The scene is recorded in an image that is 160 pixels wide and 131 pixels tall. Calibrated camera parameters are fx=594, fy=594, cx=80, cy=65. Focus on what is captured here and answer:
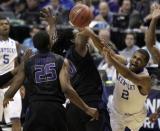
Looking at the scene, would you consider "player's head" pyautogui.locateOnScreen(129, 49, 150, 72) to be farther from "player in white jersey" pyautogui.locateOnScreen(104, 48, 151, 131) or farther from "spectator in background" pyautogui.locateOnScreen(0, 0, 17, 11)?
"spectator in background" pyautogui.locateOnScreen(0, 0, 17, 11)

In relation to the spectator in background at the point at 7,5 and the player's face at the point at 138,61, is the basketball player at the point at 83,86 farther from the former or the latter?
the spectator in background at the point at 7,5

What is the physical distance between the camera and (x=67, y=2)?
589 inches

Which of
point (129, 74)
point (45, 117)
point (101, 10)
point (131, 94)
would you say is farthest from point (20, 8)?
point (45, 117)

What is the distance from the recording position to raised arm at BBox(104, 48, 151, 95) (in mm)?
7482

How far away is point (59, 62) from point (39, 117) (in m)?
0.68

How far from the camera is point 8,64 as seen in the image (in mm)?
9492

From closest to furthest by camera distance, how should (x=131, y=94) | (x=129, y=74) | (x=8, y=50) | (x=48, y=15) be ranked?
1. (x=129, y=74)
2. (x=131, y=94)
3. (x=48, y=15)
4. (x=8, y=50)

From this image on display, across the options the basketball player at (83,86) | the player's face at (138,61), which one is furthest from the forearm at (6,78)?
the player's face at (138,61)

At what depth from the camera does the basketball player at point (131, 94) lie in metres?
7.95

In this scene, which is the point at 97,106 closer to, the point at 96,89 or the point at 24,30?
the point at 96,89

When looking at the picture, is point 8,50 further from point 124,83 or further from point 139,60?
point 139,60

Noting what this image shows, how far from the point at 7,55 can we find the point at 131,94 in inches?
92.8

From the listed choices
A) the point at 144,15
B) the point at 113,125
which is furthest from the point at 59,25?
the point at 113,125

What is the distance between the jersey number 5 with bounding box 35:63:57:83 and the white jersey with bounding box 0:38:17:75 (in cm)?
261
